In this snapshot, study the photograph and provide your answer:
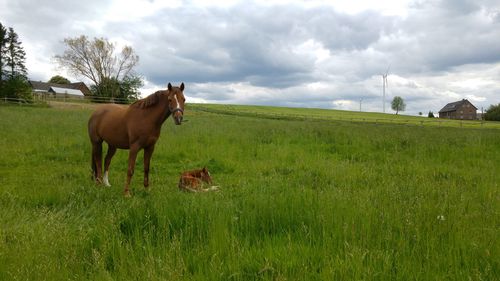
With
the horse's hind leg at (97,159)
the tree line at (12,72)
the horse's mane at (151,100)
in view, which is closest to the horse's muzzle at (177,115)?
the horse's mane at (151,100)

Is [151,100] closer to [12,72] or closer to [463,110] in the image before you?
[12,72]

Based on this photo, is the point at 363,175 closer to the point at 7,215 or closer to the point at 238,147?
the point at 238,147

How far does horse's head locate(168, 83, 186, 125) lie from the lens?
24.0ft

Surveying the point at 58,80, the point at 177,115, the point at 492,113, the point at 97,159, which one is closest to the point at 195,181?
the point at 177,115

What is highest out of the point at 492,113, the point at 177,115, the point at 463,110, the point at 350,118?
the point at 463,110

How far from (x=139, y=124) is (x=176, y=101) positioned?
1.33 meters

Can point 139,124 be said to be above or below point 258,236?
above

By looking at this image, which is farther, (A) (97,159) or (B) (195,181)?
(A) (97,159)

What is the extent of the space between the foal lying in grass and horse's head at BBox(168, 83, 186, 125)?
1.47m

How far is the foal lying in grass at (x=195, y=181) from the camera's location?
7.75 metres

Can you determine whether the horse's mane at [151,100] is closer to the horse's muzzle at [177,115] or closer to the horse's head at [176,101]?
the horse's head at [176,101]

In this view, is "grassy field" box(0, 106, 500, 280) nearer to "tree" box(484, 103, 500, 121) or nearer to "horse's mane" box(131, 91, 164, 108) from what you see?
"horse's mane" box(131, 91, 164, 108)

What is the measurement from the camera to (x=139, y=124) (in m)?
8.17

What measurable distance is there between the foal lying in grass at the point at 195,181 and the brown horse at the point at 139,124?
3.33 feet
